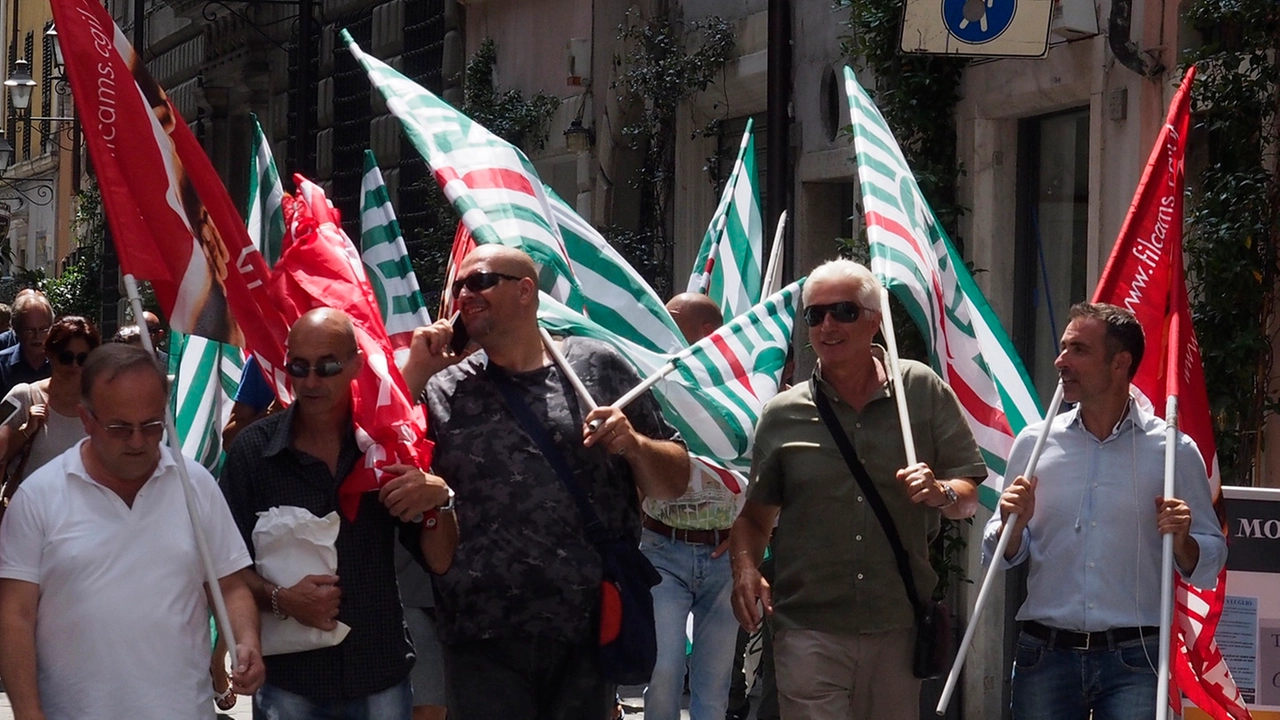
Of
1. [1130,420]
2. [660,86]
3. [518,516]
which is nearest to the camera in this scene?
[518,516]

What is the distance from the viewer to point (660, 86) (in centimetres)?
1484

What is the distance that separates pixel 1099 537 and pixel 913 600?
55 cm

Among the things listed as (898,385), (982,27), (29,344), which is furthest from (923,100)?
(898,385)

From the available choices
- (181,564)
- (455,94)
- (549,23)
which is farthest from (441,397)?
(455,94)

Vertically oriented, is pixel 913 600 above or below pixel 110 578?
below

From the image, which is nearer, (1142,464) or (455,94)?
(1142,464)

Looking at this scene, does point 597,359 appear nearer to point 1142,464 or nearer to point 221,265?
point 221,265

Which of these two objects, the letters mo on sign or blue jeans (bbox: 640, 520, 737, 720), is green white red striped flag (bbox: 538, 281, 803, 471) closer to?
blue jeans (bbox: 640, 520, 737, 720)

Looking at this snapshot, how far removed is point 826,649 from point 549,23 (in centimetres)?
1248

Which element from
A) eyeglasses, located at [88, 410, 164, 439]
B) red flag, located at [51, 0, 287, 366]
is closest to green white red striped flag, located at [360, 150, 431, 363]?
red flag, located at [51, 0, 287, 366]

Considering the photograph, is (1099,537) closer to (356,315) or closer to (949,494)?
(949,494)

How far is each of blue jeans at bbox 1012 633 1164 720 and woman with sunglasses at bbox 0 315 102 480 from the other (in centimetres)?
399

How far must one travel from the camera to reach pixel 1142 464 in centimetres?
595

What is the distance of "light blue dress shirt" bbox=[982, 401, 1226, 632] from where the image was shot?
5867 mm
